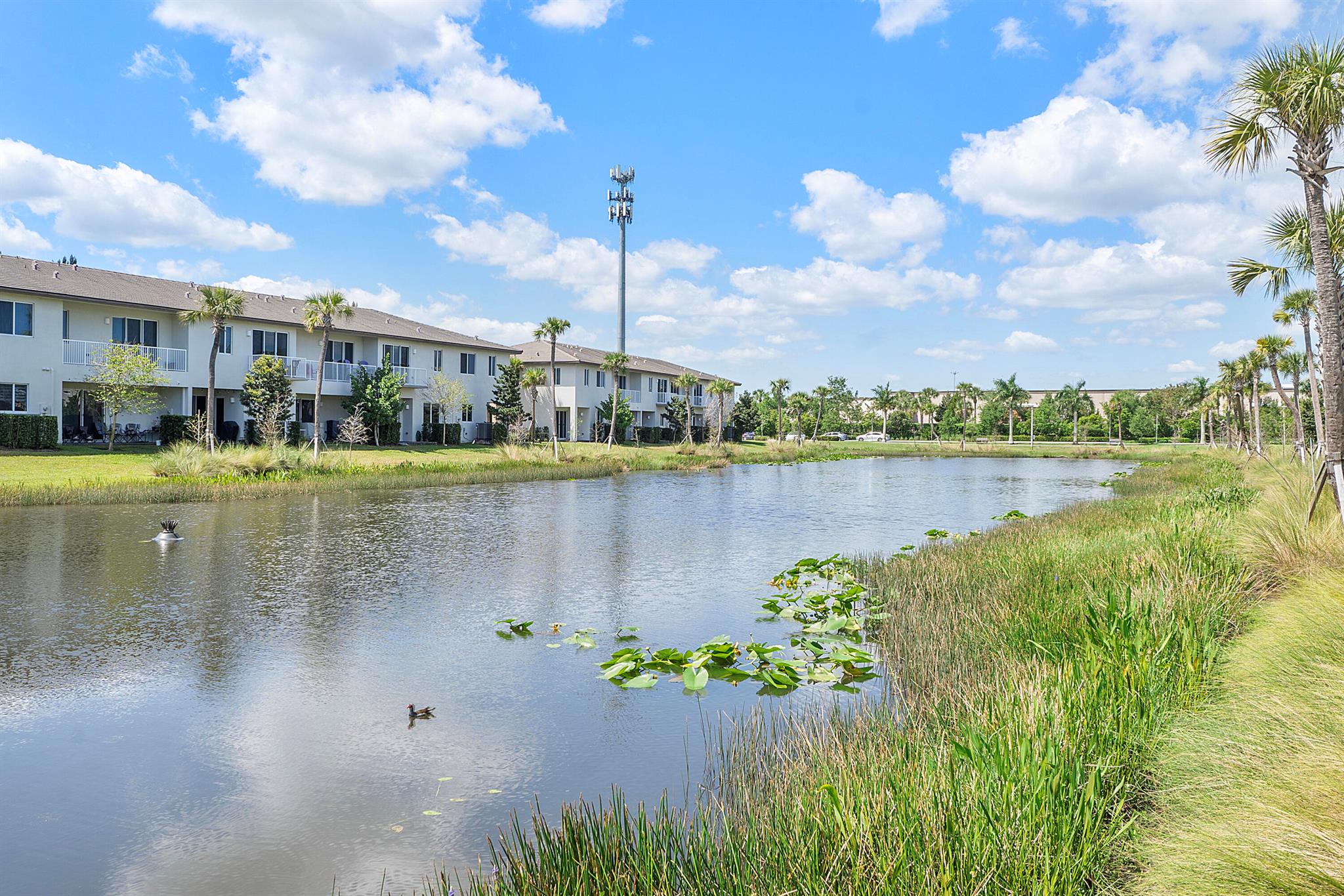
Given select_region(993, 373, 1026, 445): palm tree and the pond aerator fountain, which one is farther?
select_region(993, 373, 1026, 445): palm tree

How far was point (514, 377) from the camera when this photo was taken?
5512 centimetres

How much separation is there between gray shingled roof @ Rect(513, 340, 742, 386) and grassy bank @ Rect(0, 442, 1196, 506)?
917 centimetres

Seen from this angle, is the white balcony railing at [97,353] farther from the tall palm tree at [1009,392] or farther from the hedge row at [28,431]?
the tall palm tree at [1009,392]

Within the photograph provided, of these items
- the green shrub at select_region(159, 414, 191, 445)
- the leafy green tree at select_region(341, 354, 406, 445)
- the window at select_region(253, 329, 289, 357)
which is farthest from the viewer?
the leafy green tree at select_region(341, 354, 406, 445)

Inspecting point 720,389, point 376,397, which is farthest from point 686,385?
point 376,397

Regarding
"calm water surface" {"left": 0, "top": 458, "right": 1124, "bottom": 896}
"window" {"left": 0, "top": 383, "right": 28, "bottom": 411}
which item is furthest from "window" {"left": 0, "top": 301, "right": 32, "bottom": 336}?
"calm water surface" {"left": 0, "top": 458, "right": 1124, "bottom": 896}

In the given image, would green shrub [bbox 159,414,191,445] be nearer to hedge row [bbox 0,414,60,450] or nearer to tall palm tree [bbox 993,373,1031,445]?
hedge row [bbox 0,414,60,450]

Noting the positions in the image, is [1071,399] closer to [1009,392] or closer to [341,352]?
[1009,392]

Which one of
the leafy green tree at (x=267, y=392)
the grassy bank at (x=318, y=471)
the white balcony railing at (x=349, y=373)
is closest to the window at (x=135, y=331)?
the leafy green tree at (x=267, y=392)

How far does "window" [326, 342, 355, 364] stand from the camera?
47.0 metres

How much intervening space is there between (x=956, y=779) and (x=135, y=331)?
143 ft

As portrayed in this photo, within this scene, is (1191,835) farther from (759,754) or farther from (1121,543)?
(1121,543)

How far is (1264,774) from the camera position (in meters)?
4.03

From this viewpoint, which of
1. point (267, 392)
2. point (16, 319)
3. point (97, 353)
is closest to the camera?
point (16, 319)
